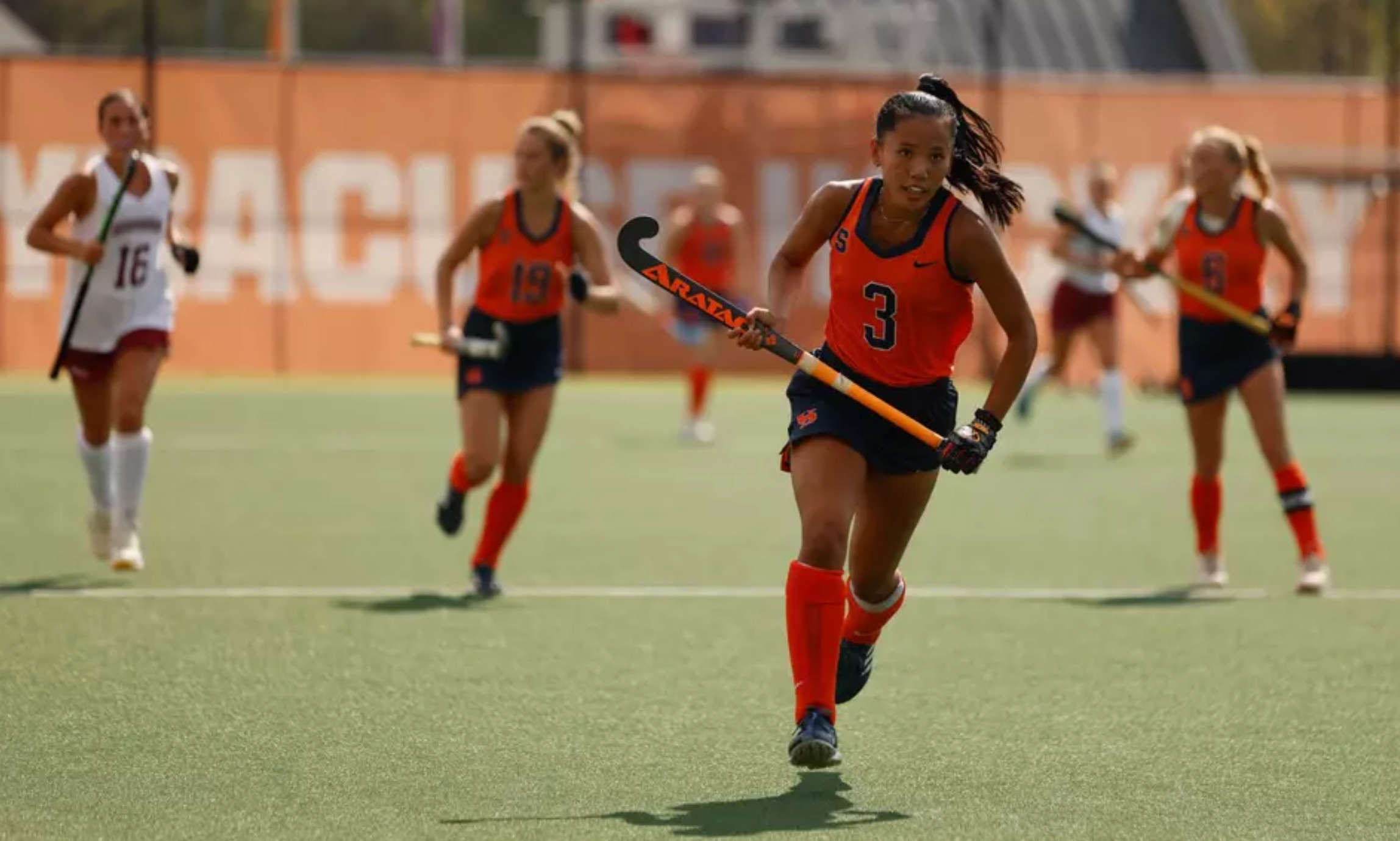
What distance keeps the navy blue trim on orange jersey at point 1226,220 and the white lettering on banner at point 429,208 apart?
56.4ft

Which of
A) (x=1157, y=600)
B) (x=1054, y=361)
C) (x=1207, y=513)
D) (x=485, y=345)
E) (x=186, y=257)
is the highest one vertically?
(x=186, y=257)

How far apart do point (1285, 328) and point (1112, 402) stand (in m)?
7.49

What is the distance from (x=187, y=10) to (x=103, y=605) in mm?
48147

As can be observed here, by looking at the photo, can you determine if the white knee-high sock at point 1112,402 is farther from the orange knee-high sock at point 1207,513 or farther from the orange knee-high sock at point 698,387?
the orange knee-high sock at point 1207,513

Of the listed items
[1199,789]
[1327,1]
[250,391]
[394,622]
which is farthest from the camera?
[1327,1]

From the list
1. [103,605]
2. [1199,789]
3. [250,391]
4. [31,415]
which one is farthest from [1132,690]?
[250,391]

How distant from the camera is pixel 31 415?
21.7m

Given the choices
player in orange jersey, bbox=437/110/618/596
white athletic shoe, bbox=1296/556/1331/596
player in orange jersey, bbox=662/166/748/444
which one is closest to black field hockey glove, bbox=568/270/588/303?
player in orange jersey, bbox=437/110/618/596

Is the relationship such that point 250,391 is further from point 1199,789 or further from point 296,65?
point 1199,789

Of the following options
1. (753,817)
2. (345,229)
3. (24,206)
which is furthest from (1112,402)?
(24,206)

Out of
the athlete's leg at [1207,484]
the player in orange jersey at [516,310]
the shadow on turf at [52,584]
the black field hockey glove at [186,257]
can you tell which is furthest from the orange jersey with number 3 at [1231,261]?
the shadow on turf at [52,584]

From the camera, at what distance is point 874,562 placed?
762 centimetres

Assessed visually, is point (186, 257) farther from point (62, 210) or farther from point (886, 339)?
point (886, 339)

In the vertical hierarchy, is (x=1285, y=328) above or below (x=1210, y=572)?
above
